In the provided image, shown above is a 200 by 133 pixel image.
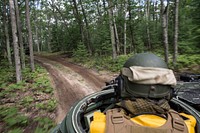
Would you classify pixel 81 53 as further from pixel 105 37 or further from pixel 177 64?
pixel 177 64

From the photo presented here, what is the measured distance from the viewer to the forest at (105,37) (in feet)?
34.2

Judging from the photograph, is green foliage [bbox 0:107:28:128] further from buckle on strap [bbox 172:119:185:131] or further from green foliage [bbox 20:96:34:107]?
buckle on strap [bbox 172:119:185:131]

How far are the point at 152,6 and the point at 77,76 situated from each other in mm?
22641

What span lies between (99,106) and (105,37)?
15.9 meters

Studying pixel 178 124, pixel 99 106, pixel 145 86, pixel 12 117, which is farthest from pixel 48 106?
pixel 178 124

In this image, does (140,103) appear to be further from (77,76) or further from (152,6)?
(152,6)

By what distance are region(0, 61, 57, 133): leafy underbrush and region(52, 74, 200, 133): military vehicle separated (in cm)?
316

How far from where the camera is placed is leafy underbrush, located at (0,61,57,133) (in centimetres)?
561

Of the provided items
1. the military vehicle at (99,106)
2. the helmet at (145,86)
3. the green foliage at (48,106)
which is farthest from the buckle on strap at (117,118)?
the green foliage at (48,106)

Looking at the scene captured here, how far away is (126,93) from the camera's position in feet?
5.63

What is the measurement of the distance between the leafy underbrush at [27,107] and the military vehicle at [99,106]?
3.16 m

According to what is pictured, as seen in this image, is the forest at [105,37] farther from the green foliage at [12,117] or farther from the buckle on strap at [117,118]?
the buckle on strap at [117,118]

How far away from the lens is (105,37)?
18.2m

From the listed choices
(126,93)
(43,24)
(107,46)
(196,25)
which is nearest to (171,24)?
(107,46)
